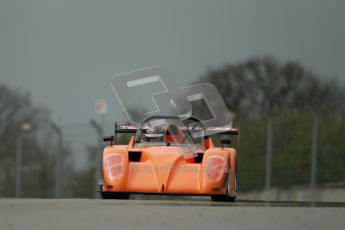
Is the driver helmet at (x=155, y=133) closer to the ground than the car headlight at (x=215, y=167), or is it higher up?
higher up

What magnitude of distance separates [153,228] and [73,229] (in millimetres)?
555

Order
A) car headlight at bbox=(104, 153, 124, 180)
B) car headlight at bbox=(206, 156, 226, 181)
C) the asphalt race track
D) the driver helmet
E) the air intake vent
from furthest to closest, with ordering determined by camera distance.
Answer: the driver helmet → the air intake vent → car headlight at bbox=(104, 153, 124, 180) → car headlight at bbox=(206, 156, 226, 181) → the asphalt race track

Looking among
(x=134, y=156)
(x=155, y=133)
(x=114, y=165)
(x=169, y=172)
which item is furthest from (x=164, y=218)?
(x=155, y=133)

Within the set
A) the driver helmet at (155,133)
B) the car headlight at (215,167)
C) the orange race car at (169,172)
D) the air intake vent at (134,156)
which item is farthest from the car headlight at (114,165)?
the driver helmet at (155,133)

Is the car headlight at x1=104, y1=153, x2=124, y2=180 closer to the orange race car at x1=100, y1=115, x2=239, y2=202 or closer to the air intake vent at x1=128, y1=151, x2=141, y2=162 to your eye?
the orange race car at x1=100, y1=115, x2=239, y2=202

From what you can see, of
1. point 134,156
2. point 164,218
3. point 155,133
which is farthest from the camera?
point 155,133

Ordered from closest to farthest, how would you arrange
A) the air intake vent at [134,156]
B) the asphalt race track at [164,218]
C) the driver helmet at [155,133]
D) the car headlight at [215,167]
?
the asphalt race track at [164,218]
the car headlight at [215,167]
the air intake vent at [134,156]
the driver helmet at [155,133]

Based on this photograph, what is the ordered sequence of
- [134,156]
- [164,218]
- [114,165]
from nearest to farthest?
1. [164,218]
2. [114,165]
3. [134,156]

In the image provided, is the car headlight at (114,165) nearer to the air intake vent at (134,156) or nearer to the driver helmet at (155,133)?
the air intake vent at (134,156)

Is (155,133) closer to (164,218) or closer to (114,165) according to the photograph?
(114,165)

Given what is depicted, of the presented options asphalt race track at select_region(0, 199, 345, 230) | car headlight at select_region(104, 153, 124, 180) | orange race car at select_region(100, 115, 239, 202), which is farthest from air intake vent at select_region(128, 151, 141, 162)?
asphalt race track at select_region(0, 199, 345, 230)

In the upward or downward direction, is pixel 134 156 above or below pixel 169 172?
above

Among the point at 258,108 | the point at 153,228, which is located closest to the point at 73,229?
the point at 153,228

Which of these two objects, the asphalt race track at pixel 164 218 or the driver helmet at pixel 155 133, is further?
the driver helmet at pixel 155 133
